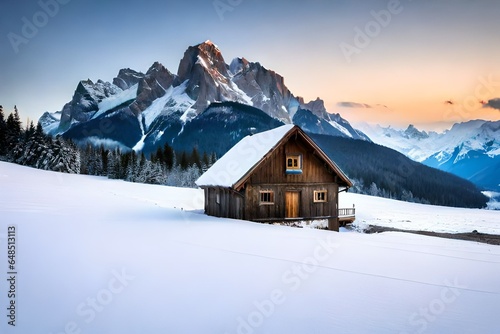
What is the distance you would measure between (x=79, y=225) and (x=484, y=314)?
17.1 m

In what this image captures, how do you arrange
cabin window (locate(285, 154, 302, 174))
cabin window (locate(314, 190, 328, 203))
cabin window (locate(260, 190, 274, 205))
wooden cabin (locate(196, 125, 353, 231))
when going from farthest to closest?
cabin window (locate(314, 190, 328, 203)), cabin window (locate(285, 154, 302, 174)), cabin window (locate(260, 190, 274, 205)), wooden cabin (locate(196, 125, 353, 231))

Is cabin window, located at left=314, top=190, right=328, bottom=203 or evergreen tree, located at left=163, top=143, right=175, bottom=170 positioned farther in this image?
evergreen tree, located at left=163, top=143, right=175, bottom=170

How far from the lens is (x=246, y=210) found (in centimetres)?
2386

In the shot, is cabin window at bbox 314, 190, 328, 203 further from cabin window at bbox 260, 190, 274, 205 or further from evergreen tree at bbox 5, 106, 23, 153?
evergreen tree at bbox 5, 106, 23, 153

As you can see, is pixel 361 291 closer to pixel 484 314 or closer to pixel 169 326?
pixel 484 314

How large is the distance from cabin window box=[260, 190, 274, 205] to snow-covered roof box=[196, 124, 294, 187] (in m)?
2.49

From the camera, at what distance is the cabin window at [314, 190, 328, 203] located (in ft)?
87.4

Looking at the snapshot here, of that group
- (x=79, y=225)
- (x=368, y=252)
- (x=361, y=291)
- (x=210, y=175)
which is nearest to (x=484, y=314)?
(x=361, y=291)

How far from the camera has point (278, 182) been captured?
25.1 metres

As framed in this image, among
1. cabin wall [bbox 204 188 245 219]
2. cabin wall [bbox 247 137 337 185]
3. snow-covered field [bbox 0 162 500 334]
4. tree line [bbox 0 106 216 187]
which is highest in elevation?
tree line [bbox 0 106 216 187]

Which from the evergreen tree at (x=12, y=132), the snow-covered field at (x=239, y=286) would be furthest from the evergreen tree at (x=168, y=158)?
the snow-covered field at (x=239, y=286)

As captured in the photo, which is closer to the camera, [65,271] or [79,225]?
[65,271]

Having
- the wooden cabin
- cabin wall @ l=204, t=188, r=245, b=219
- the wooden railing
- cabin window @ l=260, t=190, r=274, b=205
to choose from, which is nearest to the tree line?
the wooden railing

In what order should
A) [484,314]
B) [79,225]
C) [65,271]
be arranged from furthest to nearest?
1. [79,225]
2. [65,271]
3. [484,314]
